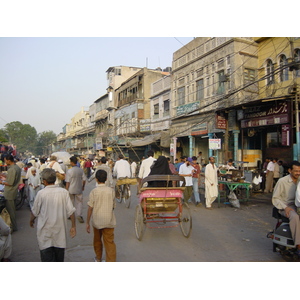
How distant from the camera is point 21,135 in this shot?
87.4 meters

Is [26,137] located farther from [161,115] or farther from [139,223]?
[139,223]

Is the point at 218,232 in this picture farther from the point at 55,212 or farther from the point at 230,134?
the point at 230,134

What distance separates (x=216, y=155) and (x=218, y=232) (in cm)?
1190

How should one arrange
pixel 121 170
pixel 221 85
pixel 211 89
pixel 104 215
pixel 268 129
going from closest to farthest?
pixel 104 215 → pixel 121 170 → pixel 268 129 → pixel 221 85 → pixel 211 89

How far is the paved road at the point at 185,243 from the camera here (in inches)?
198

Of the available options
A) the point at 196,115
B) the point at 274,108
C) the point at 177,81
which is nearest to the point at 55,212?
the point at 274,108

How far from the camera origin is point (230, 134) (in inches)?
672

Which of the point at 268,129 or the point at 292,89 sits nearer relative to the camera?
Answer: the point at 292,89

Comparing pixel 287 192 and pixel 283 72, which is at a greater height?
pixel 283 72

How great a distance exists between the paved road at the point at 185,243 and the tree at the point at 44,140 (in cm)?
11096

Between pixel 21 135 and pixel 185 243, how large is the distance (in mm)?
91847

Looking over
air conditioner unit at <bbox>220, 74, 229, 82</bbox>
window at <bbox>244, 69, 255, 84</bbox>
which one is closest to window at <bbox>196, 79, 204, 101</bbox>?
air conditioner unit at <bbox>220, 74, 229, 82</bbox>

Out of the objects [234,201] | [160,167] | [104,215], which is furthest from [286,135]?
[104,215]

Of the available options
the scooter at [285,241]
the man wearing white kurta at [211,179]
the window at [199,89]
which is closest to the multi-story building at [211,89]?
the window at [199,89]
